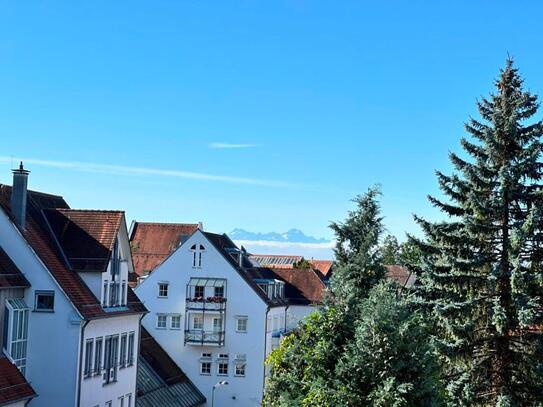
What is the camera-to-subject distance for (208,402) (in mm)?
52031

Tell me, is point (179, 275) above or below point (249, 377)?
above

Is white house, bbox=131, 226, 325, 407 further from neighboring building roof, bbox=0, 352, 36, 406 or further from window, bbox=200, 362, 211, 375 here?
neighboring building roof, bbox=0, 352, 36, 406

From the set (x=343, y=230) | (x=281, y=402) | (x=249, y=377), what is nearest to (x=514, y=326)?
(x=343, y=230)

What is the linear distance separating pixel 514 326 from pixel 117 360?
16.5 meters

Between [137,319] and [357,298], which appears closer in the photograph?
[357,298]

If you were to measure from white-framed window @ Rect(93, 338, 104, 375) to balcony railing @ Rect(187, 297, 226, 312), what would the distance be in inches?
834

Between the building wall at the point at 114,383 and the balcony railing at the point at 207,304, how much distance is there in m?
16.4

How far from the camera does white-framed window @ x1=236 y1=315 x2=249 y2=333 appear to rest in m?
52.6

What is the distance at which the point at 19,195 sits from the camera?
29.2 m

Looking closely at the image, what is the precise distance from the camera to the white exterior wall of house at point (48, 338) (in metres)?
28.2

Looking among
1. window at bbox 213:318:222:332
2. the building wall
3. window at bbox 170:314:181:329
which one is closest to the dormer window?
window at bbox 170:314:181:329

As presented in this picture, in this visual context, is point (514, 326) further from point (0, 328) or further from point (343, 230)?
point (0, 328)

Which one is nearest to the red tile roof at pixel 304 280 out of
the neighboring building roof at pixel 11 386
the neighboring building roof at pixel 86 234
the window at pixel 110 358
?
the window at pixel 110 358

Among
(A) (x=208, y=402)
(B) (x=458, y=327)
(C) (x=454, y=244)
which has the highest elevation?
(C) (x=454, y=244)
